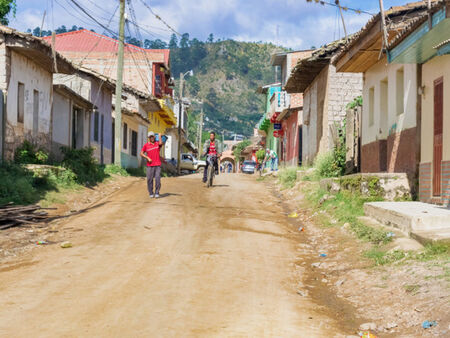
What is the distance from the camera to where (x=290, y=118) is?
36.2 meters

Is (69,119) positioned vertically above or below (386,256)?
above

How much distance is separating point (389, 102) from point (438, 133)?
3556mm

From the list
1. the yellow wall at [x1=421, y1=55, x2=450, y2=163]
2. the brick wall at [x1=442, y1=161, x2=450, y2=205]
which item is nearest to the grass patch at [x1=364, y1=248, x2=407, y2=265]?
the brick wall at [x1=442, y1=161, x2=450, y2=205]

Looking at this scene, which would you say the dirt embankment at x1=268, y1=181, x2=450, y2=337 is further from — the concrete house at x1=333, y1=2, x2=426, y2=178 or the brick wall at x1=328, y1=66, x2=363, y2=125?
the brick wall at x1=328, y1=66, x2=363, y2=125

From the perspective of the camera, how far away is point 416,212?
8.98 m

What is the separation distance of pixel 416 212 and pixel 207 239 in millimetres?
3558

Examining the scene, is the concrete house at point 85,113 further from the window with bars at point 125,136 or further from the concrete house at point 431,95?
the concrete house at point 431,95

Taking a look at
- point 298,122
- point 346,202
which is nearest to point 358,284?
point 346,202

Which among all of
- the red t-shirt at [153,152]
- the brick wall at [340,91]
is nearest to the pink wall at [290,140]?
the brick wall at [340,91]

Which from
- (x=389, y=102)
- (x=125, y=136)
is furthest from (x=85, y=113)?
(x=389, y=102)

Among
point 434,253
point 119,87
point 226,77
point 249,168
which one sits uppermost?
point 226,77

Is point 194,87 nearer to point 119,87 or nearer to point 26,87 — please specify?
point 119,87

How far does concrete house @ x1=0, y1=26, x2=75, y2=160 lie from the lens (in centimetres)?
1555

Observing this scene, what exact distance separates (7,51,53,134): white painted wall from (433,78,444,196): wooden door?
1130 cm
